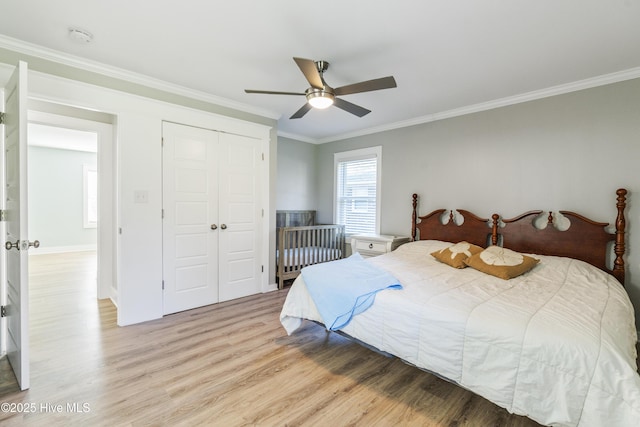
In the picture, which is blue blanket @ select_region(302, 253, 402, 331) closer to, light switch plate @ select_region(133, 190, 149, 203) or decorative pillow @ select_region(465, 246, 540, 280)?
decorative pillow @ select_region(465, 246, 540, 280)

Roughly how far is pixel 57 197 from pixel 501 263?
879 cm

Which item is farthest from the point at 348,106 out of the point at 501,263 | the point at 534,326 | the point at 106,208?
the point at 106,208

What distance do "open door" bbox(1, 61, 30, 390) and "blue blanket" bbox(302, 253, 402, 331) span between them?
186 cm

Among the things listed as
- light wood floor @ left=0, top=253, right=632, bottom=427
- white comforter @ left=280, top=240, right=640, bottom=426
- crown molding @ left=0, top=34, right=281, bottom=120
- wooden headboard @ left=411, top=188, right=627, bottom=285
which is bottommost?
light wood floor @ left=0, top=253, right=632, bottom=427

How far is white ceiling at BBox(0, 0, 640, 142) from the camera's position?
1816mm

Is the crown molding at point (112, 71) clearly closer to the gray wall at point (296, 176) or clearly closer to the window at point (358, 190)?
the gray wall at point (296, 176)

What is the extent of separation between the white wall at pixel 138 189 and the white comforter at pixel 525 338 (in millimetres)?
1821

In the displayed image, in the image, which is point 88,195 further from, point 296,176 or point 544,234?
point 544,234

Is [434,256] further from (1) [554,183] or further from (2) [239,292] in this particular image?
(2) [239,292]

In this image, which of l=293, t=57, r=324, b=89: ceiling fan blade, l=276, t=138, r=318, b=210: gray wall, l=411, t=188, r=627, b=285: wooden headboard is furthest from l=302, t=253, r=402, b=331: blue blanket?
l=276, t=138, r=318, b=210: gray wall

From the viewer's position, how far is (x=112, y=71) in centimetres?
267

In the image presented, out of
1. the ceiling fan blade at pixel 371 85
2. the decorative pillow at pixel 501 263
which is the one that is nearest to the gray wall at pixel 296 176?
the ceiling fan blade at pixel 371 85

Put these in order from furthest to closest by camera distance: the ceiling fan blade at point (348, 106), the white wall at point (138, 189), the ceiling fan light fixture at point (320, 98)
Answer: the white wall at point (138, 189) < the ceiling fan blade at point (348, 106) < the ceiling fan light fixture at point (320, 98)

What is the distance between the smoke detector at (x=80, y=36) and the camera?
6.88 ft
